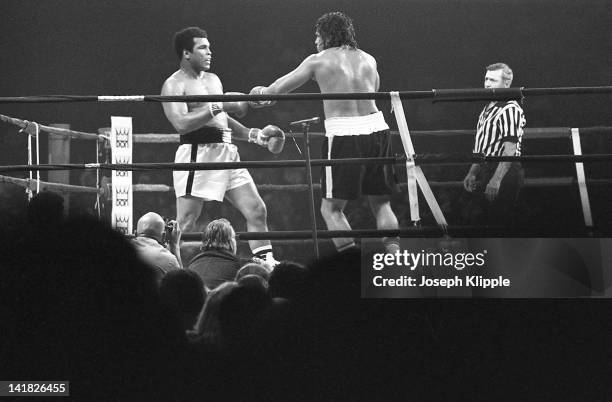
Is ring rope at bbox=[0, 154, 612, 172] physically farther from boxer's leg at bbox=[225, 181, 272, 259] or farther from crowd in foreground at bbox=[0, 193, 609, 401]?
boxer's leg at bbox=[225, 181, 272, 259]

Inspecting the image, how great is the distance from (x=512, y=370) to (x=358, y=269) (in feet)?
2.07

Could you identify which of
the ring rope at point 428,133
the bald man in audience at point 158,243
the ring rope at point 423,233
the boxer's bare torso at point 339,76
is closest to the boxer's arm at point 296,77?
the boxer's bare torso at point 339,76

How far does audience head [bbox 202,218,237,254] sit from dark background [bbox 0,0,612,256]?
6.85ft

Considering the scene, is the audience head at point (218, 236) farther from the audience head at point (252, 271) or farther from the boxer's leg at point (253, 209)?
the boxer's leg at point (253, 209)

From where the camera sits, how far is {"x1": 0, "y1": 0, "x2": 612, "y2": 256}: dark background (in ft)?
16.9

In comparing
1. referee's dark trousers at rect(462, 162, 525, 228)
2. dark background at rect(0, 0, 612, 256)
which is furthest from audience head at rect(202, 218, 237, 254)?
dark background at rect(0, 0, 612, 256)

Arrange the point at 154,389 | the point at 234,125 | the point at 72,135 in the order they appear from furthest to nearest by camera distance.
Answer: the point at 72,135 → the point at 234,125 → the point at 154,389

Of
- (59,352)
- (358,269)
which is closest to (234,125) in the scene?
(358,269)

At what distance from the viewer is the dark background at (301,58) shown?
5156 millimetres

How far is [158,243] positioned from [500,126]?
167 centimetres

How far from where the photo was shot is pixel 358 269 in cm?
348

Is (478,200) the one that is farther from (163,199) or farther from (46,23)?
(46,23)

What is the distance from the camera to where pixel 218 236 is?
3.22 m

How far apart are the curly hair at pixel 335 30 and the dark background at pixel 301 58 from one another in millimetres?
1262
